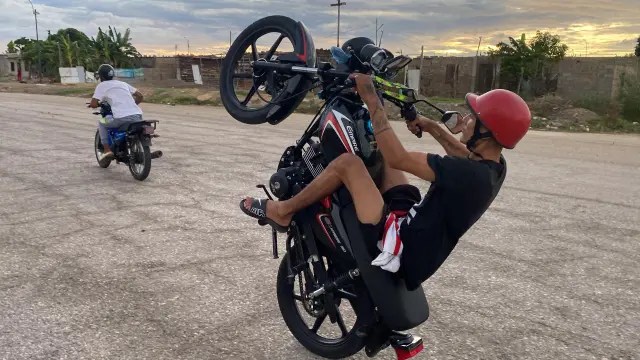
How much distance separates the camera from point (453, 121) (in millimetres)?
3326

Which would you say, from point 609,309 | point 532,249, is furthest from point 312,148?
point 532,249

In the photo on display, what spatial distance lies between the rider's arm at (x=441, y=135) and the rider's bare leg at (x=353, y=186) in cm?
51

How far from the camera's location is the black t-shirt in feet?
9.41

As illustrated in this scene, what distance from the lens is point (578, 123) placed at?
70.0ft

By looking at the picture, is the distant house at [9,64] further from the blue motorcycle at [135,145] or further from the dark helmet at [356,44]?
the dark helmet at [356,44]

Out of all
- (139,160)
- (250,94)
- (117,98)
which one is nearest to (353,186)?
(250,94)

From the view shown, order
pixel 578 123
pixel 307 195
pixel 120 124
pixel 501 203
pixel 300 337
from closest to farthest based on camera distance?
pixel 307 195
pixel 300 337
pixel 501 203
pixel 120 124
pixel 578 123

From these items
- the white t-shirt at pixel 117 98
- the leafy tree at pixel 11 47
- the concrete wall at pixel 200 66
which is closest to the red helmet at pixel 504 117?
the white t-shirt at pixel 117 98

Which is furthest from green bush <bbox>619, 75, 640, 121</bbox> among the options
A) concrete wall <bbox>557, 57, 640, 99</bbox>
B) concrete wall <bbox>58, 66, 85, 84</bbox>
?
concrete wall <bbox>58, 66, 85, 84</bbox>

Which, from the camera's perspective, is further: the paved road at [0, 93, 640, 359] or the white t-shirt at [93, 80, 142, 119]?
the white t-shirt at [93, 80, 142, 119]

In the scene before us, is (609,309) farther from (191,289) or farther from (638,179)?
(638,179)

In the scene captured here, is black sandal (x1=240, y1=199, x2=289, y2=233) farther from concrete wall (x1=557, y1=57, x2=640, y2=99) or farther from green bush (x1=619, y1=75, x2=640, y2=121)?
concrete wall (x1=557, y1=57, x2=640, y2=99)

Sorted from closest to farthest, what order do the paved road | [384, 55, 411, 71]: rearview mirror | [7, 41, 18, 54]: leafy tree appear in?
[384, 55, 411, 71]: rearview mirror → the paved road → [7, 41, 18, 54]: leafy tree

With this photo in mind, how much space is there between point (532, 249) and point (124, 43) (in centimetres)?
6036
